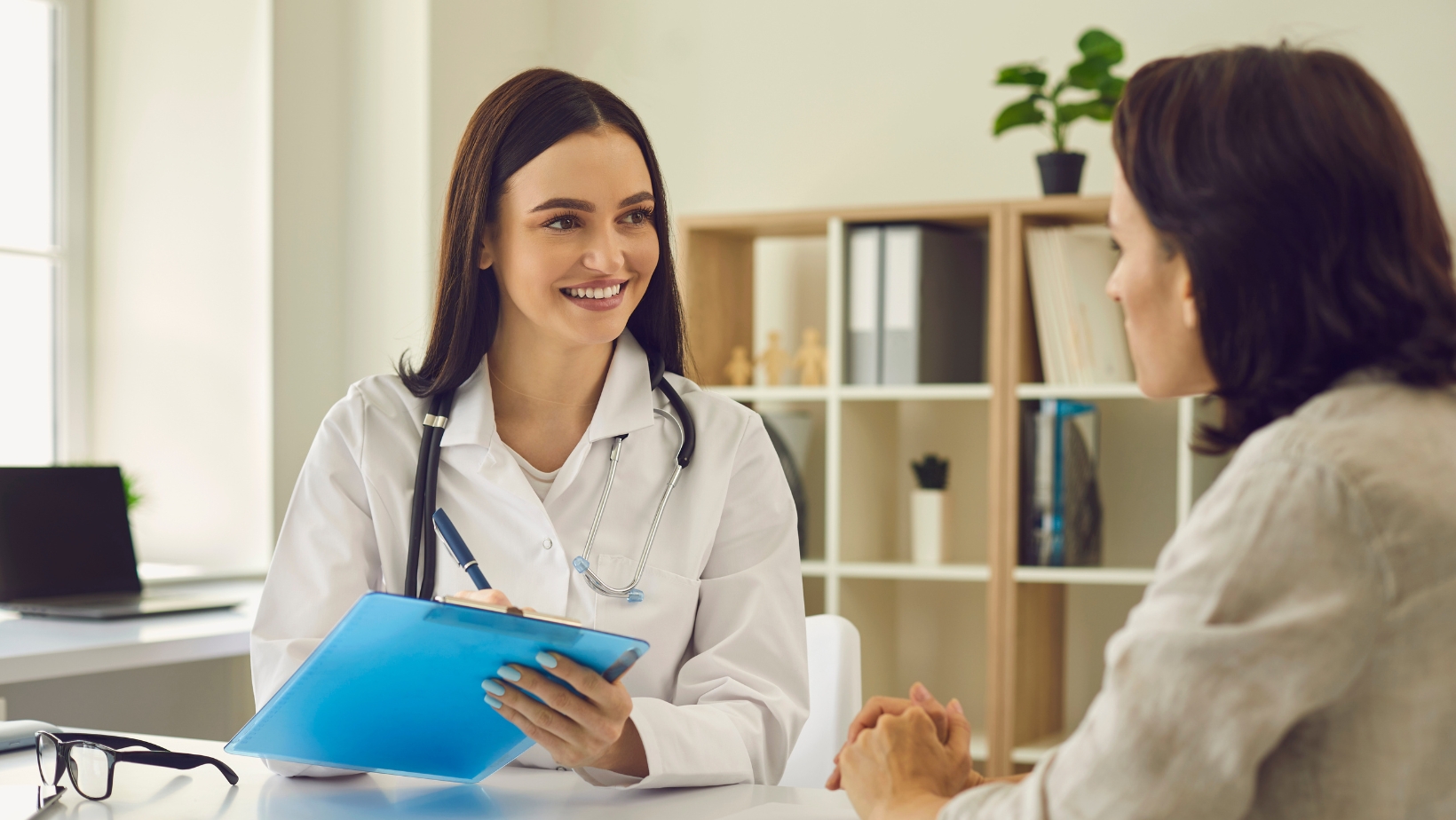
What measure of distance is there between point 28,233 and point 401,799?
7.69 feet

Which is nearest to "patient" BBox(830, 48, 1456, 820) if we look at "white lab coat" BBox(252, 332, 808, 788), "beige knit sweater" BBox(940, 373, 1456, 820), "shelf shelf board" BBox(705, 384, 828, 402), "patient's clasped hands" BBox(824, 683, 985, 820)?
"beige knit sweater" BBox(940, 373, 1456, 820)

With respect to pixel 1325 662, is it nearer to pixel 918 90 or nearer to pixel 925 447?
pixel 925 447

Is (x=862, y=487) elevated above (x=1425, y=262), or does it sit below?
below

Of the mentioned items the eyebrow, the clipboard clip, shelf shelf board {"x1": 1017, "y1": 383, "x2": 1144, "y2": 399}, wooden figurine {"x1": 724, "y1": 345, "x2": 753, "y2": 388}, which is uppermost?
the eyebrow

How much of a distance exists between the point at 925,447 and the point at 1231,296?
234 cm

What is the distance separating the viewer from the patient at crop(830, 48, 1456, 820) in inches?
26.7

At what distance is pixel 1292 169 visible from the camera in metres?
Result: 0.75

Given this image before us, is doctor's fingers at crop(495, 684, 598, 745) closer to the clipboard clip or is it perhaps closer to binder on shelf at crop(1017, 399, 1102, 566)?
the clipboard clip

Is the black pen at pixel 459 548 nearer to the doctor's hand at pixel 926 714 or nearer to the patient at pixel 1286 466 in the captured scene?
the doctor's hand at pixel 926 714

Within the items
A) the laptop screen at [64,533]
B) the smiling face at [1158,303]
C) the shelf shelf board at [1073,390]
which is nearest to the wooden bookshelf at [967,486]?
the shelf shelf board at [1073,390]

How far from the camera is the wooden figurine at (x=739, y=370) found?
305cm

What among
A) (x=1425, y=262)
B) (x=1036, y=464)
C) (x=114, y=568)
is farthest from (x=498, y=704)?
(x=1036, y=464)

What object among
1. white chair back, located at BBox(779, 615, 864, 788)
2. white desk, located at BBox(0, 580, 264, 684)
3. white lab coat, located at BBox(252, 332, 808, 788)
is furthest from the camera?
white desk, located at BBox(0, 580, 264, 684)

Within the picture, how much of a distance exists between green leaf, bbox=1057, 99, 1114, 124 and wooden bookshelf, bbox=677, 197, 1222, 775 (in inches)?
6.7
